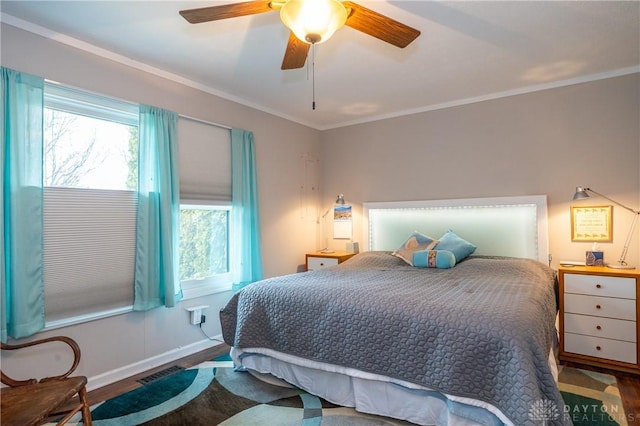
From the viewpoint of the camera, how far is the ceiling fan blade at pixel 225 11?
A: 5.70ft

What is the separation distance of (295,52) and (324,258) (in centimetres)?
279

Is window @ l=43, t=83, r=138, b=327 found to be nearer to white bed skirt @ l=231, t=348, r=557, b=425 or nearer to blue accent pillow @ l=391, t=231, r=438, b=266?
white bed skirt @ l=231, t=348, r=557, b=425

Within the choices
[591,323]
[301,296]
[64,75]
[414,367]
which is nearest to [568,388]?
[591,323]

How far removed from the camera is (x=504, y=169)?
12.5ft

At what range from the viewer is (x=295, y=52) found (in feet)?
7.00

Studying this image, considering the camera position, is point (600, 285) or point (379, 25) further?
point (600, 285)

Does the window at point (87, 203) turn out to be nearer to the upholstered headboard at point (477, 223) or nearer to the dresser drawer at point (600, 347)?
the upholstered headboard at point (477, 223)

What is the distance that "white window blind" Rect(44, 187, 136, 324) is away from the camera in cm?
251

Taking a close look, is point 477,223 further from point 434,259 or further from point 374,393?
point 374,393

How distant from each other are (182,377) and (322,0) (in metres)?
2.76

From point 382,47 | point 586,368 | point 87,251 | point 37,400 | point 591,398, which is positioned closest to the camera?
point 37,400

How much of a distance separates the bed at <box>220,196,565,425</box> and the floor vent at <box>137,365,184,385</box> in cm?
57

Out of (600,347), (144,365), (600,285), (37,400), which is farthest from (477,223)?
(37,400)

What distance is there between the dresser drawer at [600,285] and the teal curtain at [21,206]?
408 centimetres
